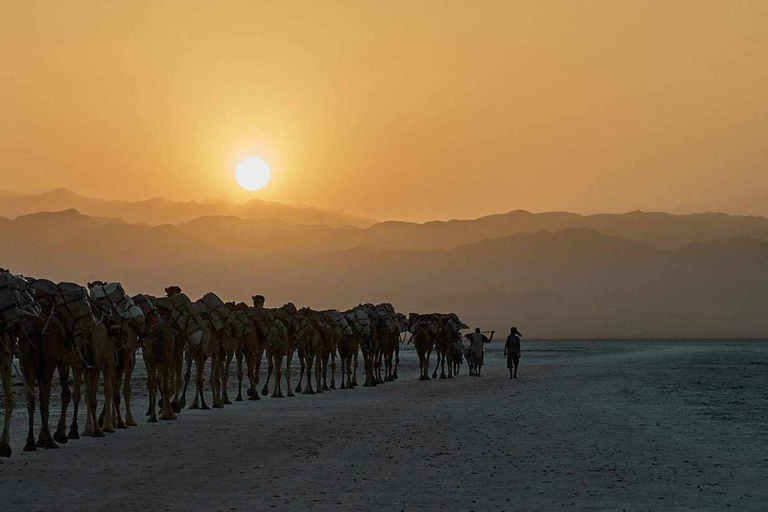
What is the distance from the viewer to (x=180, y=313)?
1059 inches

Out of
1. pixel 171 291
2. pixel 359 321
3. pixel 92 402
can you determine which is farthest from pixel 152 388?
pixel 359 321

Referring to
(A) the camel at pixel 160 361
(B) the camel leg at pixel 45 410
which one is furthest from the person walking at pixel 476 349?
(B) the camel leg at pixel 45 410

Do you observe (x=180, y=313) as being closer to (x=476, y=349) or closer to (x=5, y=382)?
(x=5, y=382)

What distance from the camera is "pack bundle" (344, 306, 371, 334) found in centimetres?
4241

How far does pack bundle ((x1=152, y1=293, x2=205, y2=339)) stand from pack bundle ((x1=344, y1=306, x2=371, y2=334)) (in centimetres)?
1499

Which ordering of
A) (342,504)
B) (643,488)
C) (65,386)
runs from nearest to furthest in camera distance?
(342,504)
(643,488)
(65,386)

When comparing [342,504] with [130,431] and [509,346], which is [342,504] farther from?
[509,346]

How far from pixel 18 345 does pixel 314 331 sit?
1995 centimetres

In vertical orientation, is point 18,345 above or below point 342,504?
above

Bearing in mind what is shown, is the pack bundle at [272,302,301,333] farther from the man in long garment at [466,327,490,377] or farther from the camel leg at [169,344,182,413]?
the man in long garment at [466,327,490,377]

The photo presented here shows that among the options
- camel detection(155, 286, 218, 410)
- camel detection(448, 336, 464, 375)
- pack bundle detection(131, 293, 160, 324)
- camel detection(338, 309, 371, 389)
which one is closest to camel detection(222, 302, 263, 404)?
camel detection(155, 286, 218, 410)

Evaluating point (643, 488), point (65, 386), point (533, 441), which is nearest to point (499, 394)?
point (533, 441)

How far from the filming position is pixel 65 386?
805 inches

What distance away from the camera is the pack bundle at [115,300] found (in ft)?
73.3
